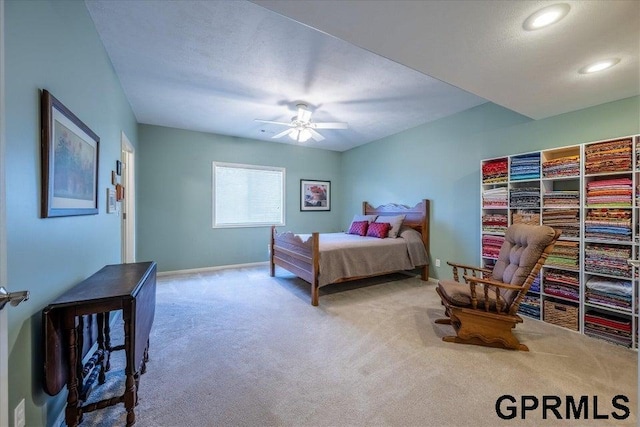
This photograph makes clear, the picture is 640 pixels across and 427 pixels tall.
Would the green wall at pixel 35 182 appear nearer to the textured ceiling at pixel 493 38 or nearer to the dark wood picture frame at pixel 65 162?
the dark wood picture frame at pixel 65 162

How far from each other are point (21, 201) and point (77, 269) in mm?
748

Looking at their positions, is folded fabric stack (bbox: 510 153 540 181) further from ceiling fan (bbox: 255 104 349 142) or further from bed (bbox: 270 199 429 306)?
ceiling fan (bbox: 255 104 349 142)

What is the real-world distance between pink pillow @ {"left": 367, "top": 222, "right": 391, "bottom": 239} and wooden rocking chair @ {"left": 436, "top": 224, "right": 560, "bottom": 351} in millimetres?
1858

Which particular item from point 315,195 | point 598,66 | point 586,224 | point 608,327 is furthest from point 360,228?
point 598,66

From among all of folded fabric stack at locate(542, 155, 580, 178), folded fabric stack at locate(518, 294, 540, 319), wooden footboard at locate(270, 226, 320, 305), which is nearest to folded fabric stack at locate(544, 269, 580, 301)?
folded fabric stack at locate(518, 294, 540, 319)

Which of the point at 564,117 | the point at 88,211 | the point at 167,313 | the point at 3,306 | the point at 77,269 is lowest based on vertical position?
the point at 167,313

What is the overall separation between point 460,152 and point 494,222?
1161 millimetres

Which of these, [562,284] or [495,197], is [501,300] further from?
[495,197]

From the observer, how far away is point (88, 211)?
1854 mm

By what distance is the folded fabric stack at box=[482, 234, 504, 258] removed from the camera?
120 inches

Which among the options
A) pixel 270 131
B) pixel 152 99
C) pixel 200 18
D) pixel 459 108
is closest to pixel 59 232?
pixel 200 18

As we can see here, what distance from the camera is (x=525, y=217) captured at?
286cm

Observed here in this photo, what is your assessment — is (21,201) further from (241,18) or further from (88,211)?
(241,18)

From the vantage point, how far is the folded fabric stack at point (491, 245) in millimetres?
3059
